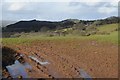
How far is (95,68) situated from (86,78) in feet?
10.6

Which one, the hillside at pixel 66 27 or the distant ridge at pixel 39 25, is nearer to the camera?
the hillside at pixel 66 27

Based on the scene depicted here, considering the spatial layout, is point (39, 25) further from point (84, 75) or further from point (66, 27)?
point (84, 75)

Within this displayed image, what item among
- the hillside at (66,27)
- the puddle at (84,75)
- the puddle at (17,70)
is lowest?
the puddle at (84,75)

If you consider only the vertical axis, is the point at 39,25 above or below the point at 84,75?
above

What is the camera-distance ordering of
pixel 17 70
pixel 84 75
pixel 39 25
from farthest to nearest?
1. pixel 39 25
2. pixel 17 70
3. pixel 84 75

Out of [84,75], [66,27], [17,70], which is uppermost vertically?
[66,27]

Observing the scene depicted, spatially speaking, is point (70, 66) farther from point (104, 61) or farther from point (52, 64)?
point (104, 61)

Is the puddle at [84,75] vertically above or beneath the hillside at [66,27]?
beneath

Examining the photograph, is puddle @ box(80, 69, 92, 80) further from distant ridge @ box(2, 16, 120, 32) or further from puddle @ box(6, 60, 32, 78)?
distant ridge @ box(2, 16, 120, 32)

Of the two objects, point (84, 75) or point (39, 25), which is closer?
point (84, 75)

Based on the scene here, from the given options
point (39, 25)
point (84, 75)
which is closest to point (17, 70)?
point (84, 75)

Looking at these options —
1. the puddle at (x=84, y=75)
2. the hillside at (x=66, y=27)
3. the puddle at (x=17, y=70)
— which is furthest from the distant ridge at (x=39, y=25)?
the puddle at (x=84, y=75)

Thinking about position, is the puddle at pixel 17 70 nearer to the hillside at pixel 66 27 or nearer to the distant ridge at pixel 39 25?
the hillside at pixel 66 27

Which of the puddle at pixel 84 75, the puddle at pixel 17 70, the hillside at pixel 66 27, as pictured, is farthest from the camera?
the hillside at pixel 66 27
